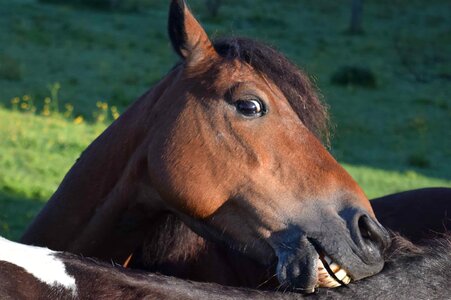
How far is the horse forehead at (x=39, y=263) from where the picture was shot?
237 centimetres

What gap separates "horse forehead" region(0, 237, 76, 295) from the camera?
2.37 meters

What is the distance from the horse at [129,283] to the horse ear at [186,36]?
149 centimetres

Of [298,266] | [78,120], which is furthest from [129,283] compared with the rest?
[78,120]

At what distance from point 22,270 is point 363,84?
1470 centimetres

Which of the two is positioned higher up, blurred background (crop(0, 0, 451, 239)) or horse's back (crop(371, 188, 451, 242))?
horse's back (crop(371, 188, 451, 242))

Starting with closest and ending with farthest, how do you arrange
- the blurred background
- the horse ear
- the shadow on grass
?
the horse ear < the shadow on grass < the blurred background

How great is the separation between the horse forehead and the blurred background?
199 centimetres

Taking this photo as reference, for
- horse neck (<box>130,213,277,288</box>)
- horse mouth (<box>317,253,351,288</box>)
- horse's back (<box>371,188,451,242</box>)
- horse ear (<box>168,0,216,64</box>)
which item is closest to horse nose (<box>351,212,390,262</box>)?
horse mouth (<box>317,253,351,288</box>)

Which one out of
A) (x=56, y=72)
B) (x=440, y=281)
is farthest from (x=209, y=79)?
(x=56, y=72)

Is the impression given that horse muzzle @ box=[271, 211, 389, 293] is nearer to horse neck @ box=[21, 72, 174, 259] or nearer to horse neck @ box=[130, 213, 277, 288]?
horse neck @ box=[130, 213, 277, 288]

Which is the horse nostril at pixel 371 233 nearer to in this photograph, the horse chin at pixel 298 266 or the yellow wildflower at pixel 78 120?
the horse chin at pixel 298 266

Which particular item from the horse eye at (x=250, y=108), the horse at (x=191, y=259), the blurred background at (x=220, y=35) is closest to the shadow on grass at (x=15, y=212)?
the blurred background at (x=220, y=35)

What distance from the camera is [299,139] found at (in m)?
3.59

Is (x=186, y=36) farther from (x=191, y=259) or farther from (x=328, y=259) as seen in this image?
(x=328, y=259)
